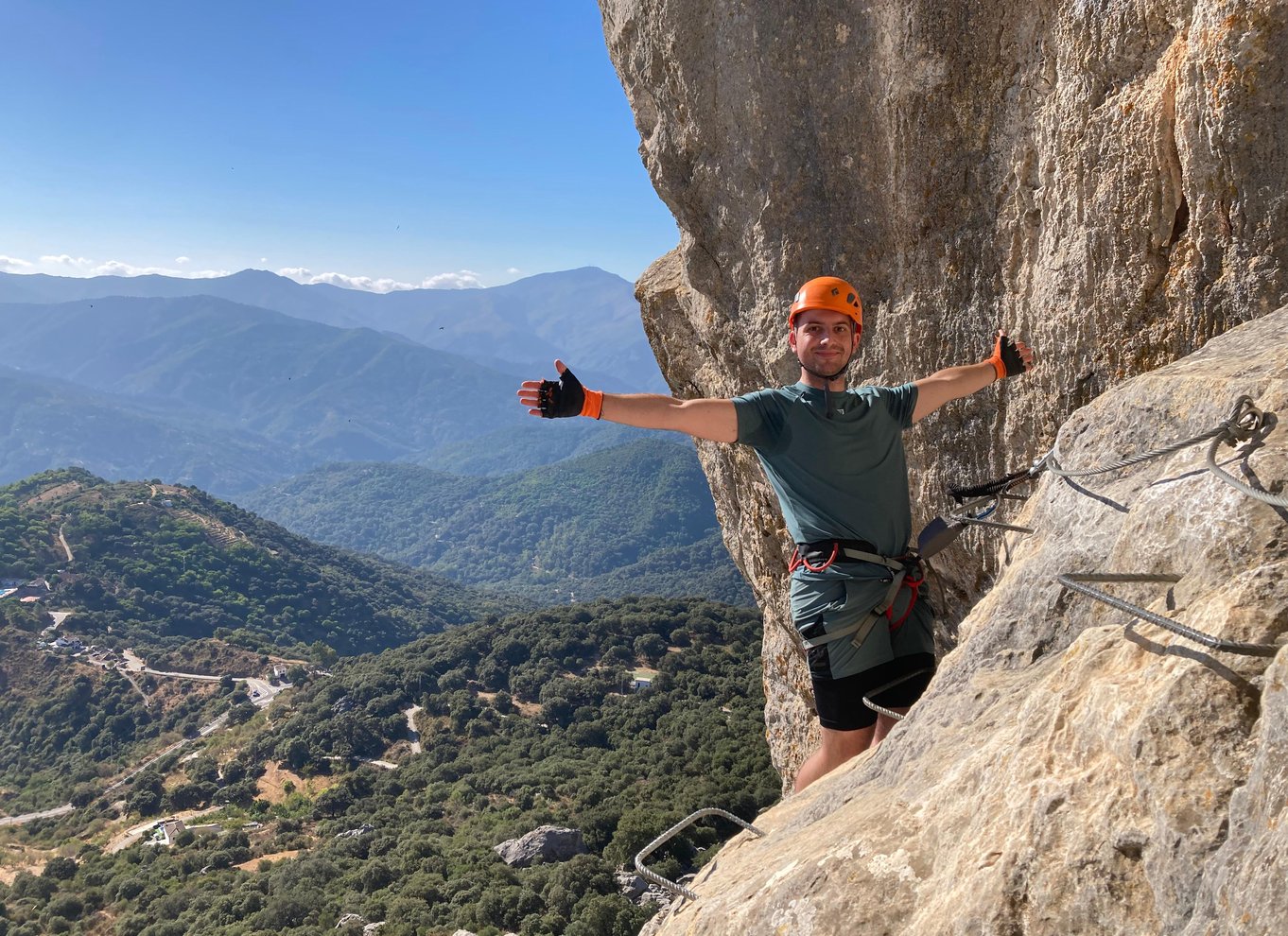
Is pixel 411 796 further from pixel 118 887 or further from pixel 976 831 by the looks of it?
pixel 976 831

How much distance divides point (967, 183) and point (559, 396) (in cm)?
446

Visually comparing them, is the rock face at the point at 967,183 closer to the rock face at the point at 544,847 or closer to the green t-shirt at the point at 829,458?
the green t-shirt at the point at 829,458

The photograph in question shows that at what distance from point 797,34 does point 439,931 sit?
3278cm

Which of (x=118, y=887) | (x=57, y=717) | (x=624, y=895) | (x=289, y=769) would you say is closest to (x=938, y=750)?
(x=624, y=895)

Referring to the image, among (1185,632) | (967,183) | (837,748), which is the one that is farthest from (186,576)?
(1185,632)

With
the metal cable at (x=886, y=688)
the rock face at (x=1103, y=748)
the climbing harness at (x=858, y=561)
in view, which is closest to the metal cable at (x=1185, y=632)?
the rock face at (x=1103, y=748)

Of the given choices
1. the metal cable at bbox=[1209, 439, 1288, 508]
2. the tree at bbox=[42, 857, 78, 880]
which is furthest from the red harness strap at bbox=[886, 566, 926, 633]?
the tree at bbox=[42, 857, 78, 880]

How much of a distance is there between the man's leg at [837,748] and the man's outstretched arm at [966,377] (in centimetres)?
184

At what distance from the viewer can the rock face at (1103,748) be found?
81.7 inches

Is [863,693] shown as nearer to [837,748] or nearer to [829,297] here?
[837,748]

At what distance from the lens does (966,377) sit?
523 centimetres

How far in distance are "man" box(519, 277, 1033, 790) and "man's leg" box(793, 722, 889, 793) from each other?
18 millimetres

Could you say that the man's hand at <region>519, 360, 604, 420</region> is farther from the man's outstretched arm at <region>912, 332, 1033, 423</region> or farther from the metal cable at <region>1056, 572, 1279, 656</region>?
the metal cable at <region>1056, 572, 1279, 656</region>

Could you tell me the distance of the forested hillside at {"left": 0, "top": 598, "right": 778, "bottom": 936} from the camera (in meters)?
35.0
